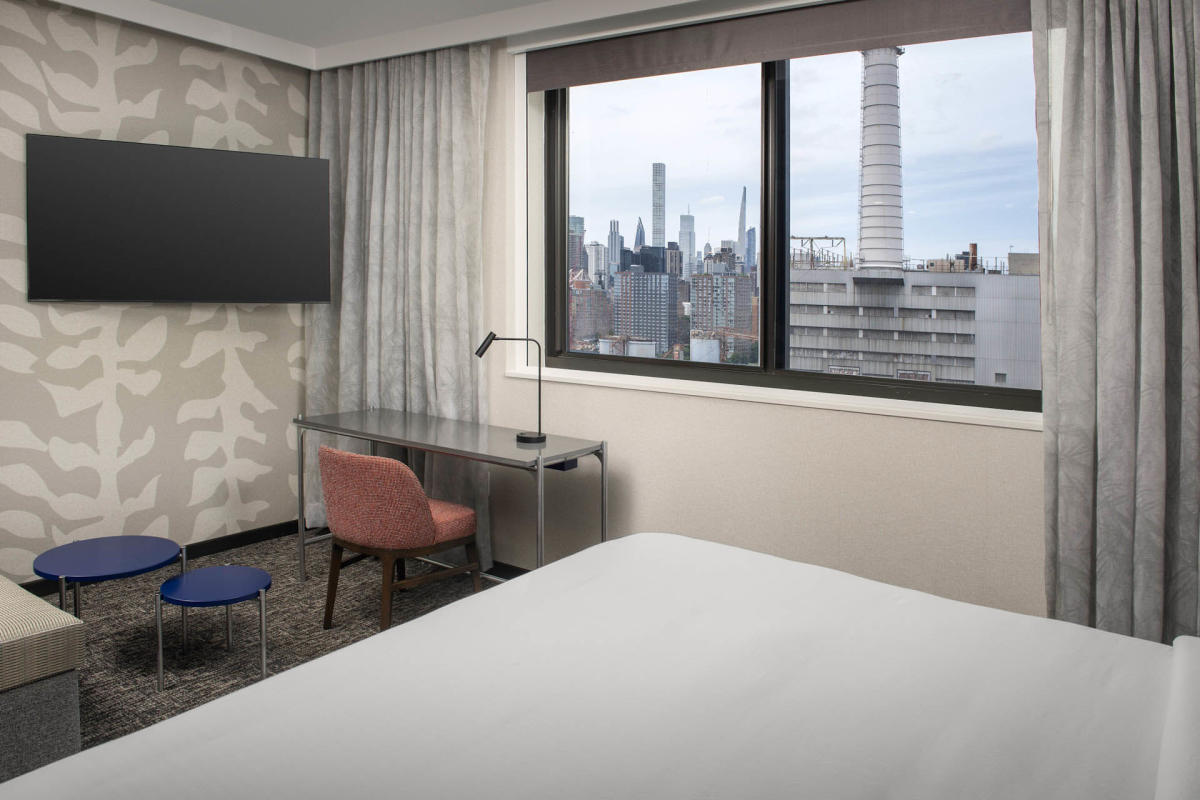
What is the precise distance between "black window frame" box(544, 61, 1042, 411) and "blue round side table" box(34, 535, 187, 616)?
187 cm

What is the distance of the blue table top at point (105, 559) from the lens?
2.71 meters

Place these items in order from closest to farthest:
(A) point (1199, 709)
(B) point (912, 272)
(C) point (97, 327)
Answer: (A) point (1199, 709) < (B) point (912, 272) < (C) point (97, 327)

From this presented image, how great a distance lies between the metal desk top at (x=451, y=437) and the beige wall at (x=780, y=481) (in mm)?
250

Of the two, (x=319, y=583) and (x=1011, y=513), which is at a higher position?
(x=1011, y=513)

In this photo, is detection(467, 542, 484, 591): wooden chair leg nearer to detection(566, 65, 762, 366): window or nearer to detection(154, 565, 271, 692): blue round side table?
detection(154, 565, 271, 692): blue round side table

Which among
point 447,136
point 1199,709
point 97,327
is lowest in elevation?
point 1199,709

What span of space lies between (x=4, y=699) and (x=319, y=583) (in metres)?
1.77

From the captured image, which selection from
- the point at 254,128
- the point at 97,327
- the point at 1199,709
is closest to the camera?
the point at 1199,709

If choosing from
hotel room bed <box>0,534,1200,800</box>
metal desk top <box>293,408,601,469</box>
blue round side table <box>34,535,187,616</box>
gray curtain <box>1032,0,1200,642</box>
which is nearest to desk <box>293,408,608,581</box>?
metal desk top <box>293,408,601,469</box>

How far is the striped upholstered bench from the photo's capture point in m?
2.10

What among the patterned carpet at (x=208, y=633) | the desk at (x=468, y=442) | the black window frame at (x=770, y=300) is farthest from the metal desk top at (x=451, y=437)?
the patterned carpet at (x=208, y=633)

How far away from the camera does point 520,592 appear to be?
1911mm

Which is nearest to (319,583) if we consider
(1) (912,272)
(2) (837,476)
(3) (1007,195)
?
(2) (837,476)

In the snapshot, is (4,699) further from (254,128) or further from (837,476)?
(254,128)
